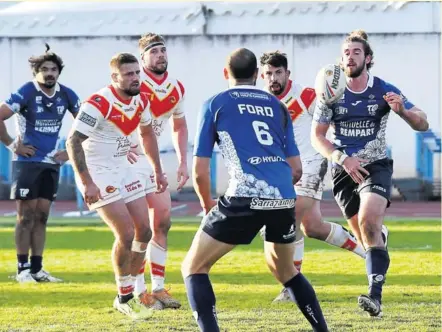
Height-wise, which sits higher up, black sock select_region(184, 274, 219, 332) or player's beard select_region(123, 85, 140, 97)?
player's beard select_region(123, 85, 140, 97)

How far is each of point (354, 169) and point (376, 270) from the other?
2.81ft

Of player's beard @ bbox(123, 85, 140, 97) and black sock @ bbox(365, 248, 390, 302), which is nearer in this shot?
black sock @ bbox(365, 248, 390, 302)

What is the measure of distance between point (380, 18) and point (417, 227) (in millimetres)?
7731

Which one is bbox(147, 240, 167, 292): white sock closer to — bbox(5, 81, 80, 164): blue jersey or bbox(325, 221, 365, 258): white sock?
bbox(325, 221, 365, 258): white sock

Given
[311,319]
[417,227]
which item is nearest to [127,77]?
[311,319]

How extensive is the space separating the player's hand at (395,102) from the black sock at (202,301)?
8.63ft

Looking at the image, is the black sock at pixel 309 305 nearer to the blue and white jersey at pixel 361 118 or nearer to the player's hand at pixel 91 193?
the player's hand at pixel 91 193

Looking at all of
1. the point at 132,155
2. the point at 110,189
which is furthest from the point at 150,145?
the point at 110,189

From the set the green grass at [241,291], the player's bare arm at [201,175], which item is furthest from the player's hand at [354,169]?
the player's bare arm at [201,175]

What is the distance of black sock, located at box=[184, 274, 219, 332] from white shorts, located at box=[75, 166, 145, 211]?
2.02m

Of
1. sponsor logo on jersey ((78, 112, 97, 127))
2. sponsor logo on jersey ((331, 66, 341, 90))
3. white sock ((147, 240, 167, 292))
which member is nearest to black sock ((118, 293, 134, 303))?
white sock ((147, 240, 167, 292))

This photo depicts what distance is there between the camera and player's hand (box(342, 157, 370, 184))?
31.9 ft

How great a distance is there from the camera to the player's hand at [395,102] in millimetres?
9562

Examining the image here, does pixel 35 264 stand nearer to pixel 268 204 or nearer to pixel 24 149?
pixel 24 149
